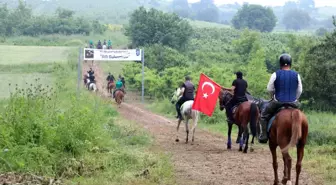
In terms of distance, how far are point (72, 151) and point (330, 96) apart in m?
19.1

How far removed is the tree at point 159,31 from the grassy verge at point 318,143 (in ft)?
91.7

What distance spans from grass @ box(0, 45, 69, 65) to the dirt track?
3049 cm

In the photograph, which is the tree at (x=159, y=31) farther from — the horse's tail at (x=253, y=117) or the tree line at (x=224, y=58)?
the horse's tail at (x=253, y=117)

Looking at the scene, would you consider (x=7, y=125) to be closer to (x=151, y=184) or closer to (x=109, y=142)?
(x=109, y=142)

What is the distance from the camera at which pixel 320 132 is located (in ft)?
55.1

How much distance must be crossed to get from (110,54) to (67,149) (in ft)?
66.4

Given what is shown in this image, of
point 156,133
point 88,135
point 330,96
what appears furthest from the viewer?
point 330,96

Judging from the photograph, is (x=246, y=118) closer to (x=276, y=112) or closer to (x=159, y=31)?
(x=276, y=112)

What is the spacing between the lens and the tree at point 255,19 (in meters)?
117

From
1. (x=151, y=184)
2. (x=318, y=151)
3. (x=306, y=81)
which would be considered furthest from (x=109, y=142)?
(x=306, y=81)

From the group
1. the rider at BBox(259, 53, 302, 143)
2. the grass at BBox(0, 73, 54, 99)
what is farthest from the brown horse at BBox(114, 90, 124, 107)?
the rider at BBox(259, 53, 302, 143)

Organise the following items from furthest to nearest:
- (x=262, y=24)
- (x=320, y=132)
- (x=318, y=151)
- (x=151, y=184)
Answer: (x=262, y=24) < (x=320, y=132) < (x=318, y=151) < (x=151, y=184)

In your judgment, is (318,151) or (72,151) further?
(318,151)

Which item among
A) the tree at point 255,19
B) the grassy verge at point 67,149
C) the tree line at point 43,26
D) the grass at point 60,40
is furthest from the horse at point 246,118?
the tree at point 255,19
